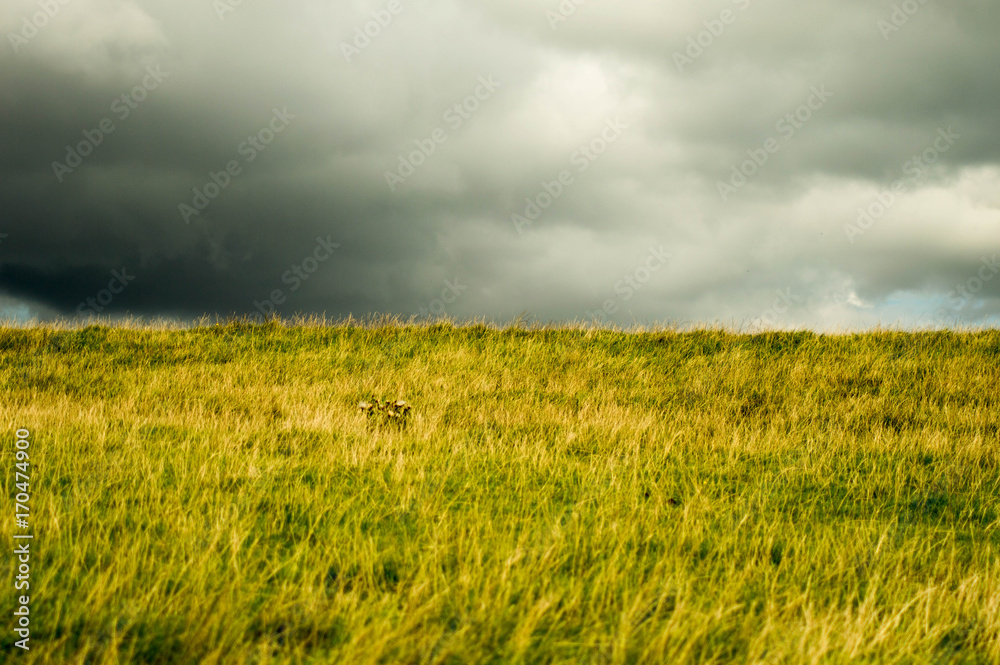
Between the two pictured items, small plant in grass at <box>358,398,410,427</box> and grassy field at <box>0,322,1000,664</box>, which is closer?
grassy field at <box>0,322,1000,664</box>

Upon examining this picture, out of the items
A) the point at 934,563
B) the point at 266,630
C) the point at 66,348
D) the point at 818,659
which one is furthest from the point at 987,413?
the point at 66,348

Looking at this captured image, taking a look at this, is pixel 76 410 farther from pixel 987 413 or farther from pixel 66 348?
pixel 987 413

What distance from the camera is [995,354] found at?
1220 centimetres

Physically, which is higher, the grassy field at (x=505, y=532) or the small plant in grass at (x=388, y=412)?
the small plant in grass at (x=388, y=412)

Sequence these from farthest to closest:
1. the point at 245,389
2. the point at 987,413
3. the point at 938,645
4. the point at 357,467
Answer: the point at 245,389, the point at 987,413, the point at 357,467, the point at 938,645

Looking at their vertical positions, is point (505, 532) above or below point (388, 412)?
below

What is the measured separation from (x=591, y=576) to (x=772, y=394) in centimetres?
801

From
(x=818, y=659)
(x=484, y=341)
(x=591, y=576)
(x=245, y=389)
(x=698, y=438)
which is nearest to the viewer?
(x=818, y=659)

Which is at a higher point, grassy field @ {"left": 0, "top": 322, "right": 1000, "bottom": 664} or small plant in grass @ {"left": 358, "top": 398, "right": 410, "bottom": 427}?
small plant in grass @ {"left": 358, "top": 398, "right": 410, "bottom": 427}

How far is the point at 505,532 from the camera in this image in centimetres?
347

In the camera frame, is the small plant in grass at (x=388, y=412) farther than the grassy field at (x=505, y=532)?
Yes

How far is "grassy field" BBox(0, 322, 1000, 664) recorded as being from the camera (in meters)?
2.44

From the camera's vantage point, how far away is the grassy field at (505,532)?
96.0 inches

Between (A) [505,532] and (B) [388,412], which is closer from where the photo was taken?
(A) [505,532]
